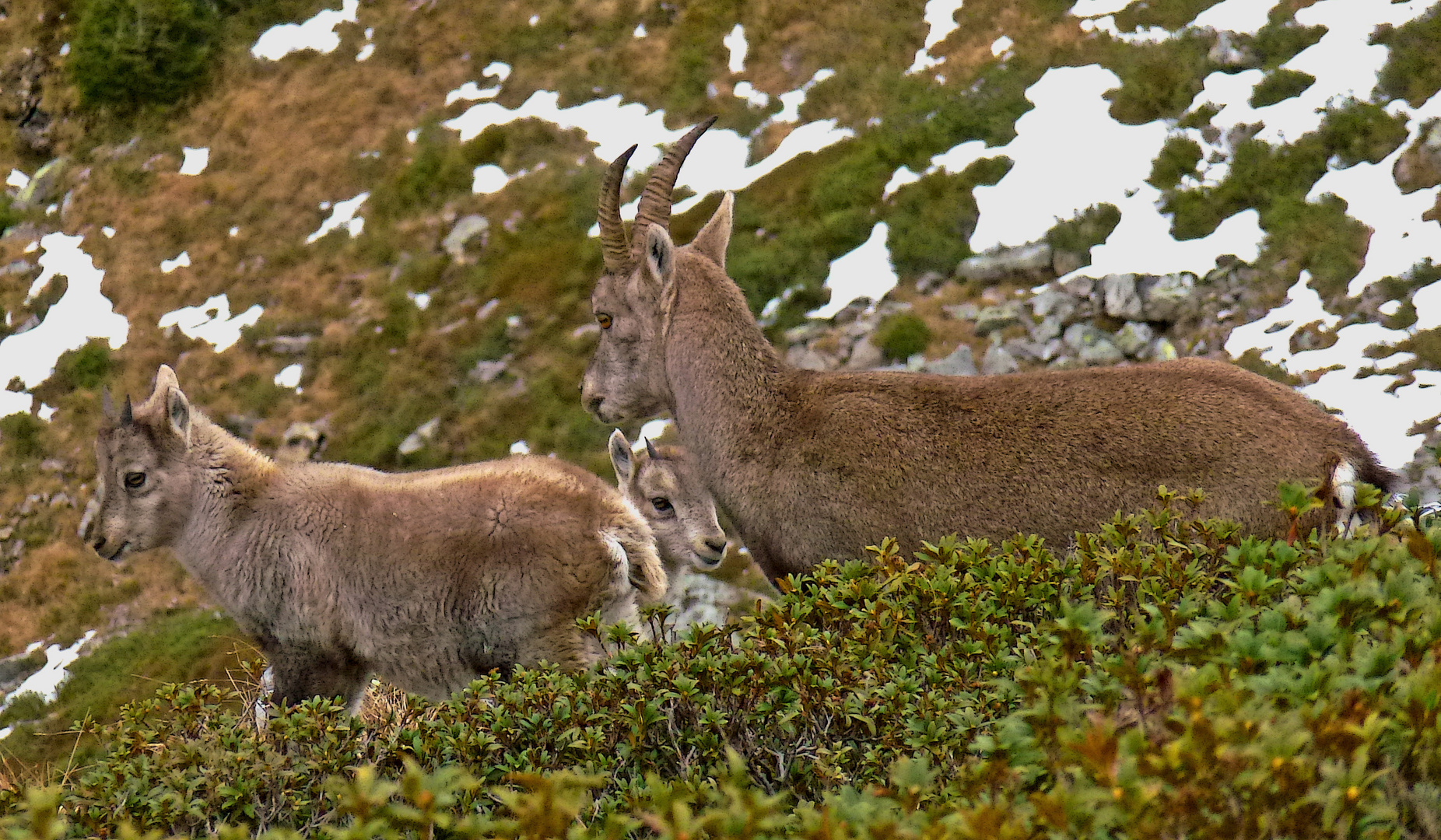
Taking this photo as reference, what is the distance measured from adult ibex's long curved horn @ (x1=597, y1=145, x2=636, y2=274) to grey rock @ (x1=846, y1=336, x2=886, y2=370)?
39.5 ft

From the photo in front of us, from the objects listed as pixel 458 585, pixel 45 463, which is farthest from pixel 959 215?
pixel 45 463

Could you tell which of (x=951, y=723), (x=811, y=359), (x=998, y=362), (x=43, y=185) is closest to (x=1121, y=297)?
(x=998, y=362)

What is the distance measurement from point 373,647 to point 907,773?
668 centimetres

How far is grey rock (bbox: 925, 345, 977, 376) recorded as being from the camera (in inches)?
821

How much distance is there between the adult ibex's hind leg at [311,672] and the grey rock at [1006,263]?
16839mm

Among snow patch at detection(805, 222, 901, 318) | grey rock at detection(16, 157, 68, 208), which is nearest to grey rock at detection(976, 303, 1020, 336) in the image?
snow patch at detection(805, 222, 901, 318)

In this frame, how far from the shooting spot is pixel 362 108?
4147 cm

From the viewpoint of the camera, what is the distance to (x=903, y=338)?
72.9 ft

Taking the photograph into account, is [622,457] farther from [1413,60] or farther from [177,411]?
[1413,60]

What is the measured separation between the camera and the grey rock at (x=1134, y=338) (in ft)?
65.5

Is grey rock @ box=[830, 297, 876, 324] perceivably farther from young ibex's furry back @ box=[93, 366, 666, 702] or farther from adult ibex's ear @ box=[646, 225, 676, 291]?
young ibex's furry back @ box=[93, 366, 666, 702]

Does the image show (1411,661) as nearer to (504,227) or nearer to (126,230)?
(504,227)

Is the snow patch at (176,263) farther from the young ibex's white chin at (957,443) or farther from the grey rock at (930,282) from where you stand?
the young ibex's white chin at (957,443)

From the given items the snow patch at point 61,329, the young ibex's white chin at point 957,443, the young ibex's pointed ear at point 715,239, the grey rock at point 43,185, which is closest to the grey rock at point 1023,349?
the young ibex's pointed ear at point 715,239
